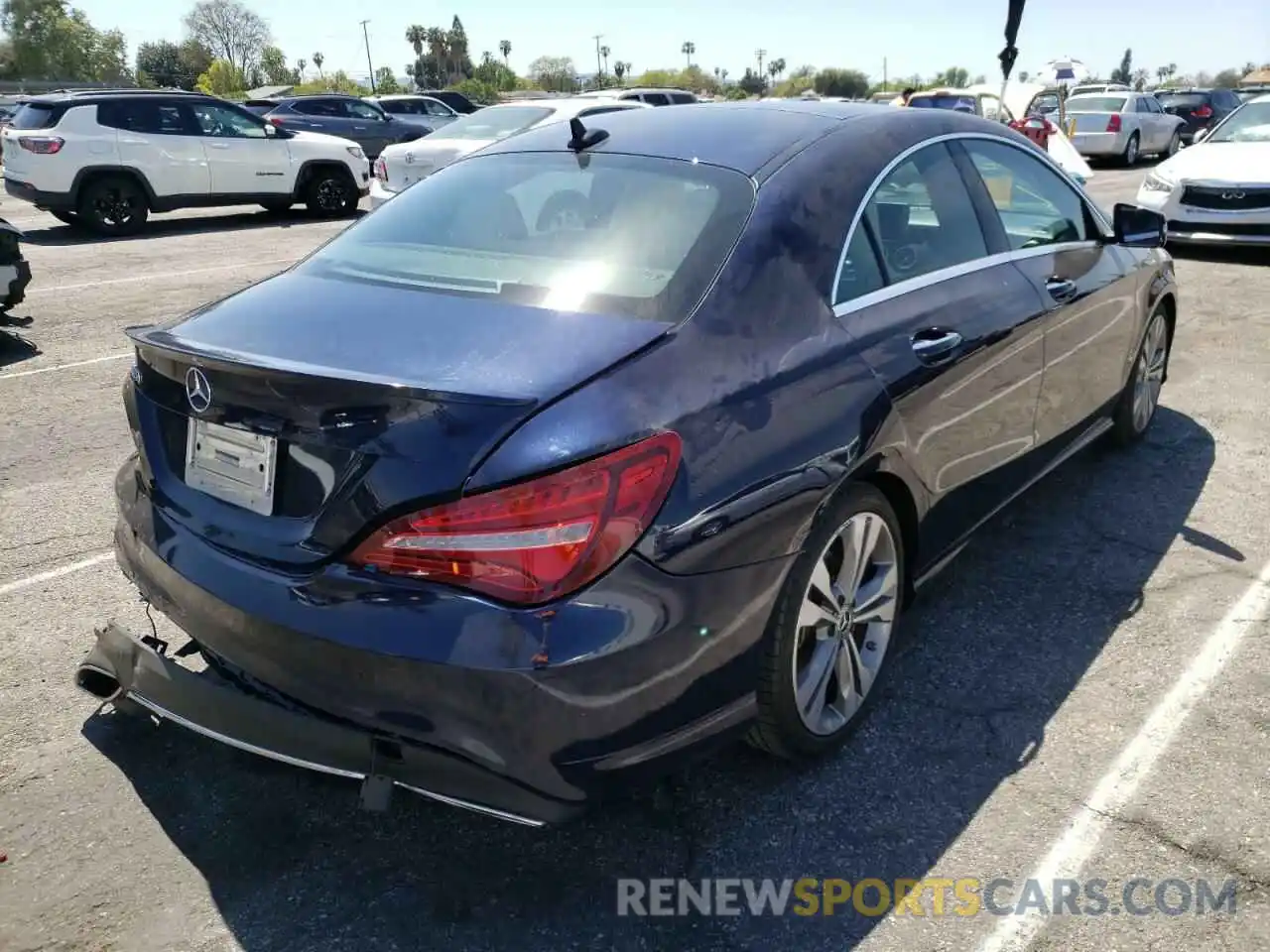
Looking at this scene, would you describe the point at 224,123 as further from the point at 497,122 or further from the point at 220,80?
the point at 220,80

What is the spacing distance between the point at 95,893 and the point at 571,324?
1697mm

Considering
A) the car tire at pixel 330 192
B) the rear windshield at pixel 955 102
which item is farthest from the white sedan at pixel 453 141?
the rear windshield at pixel 955 102

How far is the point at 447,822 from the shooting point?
2670mm

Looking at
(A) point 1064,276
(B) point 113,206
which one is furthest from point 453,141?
(A) point 1064,276

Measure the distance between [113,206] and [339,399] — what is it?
1350 cm

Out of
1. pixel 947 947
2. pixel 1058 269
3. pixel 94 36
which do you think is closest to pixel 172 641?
pixel 947 947

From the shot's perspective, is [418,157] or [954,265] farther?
[418,157]

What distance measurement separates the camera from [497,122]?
12570mm

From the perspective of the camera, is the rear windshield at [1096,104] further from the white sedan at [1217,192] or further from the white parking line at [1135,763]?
the white parking line at [1135,763]

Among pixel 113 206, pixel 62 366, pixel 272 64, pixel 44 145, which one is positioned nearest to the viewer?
pixel 62 366

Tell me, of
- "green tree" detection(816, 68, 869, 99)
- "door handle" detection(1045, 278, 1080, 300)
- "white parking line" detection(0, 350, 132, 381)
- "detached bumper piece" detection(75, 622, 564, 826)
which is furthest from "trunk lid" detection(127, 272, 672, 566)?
"green tree" detection(816, 68, 869, 99)

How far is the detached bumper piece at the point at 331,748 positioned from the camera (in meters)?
2.12

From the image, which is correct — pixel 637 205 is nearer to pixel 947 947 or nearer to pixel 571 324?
pixel 571 324

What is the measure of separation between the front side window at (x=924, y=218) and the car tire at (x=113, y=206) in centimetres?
1283
